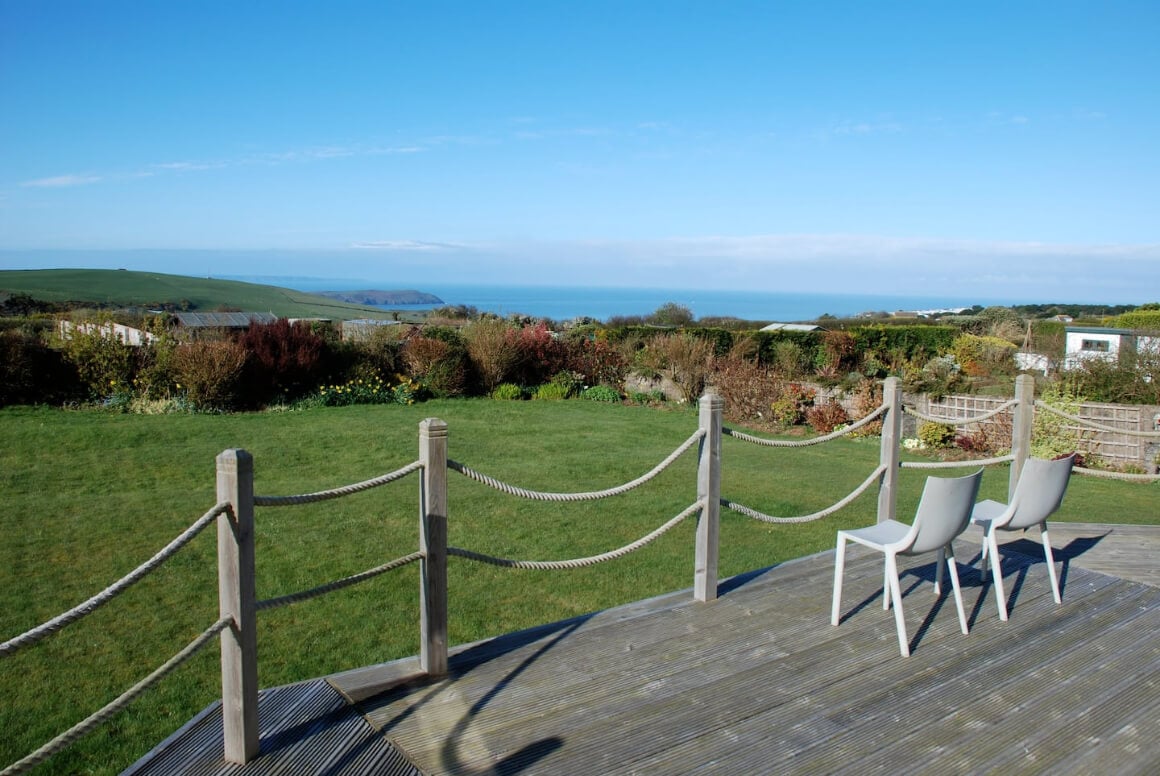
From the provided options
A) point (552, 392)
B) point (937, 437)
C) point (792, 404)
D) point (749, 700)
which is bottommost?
point (937, 437)

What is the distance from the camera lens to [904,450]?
13.7 meters

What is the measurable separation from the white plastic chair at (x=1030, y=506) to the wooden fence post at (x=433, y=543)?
300 cm

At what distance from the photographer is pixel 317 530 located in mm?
7457

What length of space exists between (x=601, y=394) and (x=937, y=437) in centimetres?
727

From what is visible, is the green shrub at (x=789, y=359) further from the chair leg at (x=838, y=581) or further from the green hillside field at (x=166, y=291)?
the green hillside field at (x=166, y=291)

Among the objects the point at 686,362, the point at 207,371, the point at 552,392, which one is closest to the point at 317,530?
the point at 207,371

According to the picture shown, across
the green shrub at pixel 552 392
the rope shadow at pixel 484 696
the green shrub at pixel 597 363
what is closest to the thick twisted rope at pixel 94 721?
the rope shadow at pixel 484 696

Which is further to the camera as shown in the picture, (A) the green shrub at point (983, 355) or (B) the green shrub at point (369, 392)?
(A) the green shrub at point (983, 355)

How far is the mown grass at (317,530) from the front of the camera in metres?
4.52

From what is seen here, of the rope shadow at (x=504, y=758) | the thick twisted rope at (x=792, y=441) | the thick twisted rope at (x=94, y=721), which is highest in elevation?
the thick twisted rope at (x=792, y=441)

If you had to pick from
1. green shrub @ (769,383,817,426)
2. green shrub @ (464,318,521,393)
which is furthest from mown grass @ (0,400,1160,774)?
green shrub @ (464,318,521,393)

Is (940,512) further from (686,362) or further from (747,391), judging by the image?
(686,362)

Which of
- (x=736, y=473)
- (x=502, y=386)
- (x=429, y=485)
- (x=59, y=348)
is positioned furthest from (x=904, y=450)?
(x=59, y=348)

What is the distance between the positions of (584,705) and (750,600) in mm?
1685
